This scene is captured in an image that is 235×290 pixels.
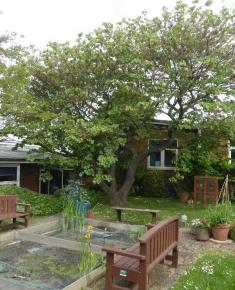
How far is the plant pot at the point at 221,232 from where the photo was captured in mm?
7981

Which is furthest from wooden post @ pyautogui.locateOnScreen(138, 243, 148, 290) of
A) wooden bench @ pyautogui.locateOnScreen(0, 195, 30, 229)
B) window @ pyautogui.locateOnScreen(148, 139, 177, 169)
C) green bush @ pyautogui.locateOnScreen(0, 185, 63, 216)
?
window @ pyautogui.locateOnScreen(148, 139, 177, 169)

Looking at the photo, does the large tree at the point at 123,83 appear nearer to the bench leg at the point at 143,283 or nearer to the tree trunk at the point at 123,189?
the tree trunk at the point at 123,189

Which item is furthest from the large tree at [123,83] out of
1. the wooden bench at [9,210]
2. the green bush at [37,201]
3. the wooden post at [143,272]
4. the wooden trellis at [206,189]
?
the wooden post at [143,272]

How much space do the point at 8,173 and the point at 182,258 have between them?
1024 cm

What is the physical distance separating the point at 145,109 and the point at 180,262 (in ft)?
19.3

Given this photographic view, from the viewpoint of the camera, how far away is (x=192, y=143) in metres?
14.4

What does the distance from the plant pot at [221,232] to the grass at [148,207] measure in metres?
1.91

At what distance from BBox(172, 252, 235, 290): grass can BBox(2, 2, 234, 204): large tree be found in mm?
5404

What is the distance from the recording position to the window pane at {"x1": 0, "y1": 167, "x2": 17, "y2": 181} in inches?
566

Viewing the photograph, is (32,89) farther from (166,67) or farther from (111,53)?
(166,67)

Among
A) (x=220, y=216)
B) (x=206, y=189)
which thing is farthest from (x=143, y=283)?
(x=206, y=189)

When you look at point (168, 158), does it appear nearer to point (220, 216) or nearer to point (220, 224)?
point (220, 216)

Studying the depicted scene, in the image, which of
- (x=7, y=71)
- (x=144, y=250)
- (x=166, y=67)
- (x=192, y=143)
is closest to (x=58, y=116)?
(x=7, y=71)

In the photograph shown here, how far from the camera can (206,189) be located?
14594mm
